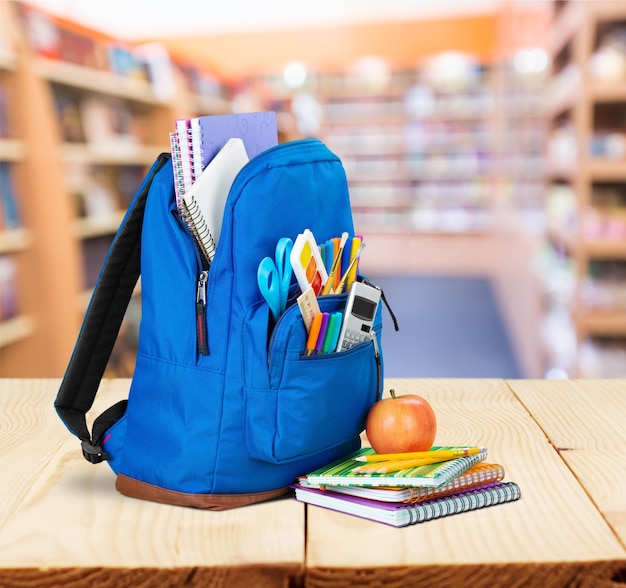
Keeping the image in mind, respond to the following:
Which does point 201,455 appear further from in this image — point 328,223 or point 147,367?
point 328,223

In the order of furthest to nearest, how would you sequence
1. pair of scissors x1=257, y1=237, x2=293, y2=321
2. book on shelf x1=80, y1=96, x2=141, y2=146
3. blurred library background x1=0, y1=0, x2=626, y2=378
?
book on shelf x1=80, y1=96, x2=141, y2=146
blurred library background x1=0, y1=0, x2=626, y2=378
pair of scissors x1=257, y1=237, x2=293, y2=321

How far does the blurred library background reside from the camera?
9.86 feet

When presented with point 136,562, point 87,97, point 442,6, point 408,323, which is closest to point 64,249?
point 87,97

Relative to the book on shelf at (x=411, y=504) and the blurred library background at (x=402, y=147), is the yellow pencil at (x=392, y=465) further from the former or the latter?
the blurred library background at (x=402, y=147)

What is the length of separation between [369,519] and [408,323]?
537 centimetres

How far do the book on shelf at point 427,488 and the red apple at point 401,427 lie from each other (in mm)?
63

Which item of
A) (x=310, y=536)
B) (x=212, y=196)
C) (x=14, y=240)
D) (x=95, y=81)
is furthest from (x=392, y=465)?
(x=95, y=81)

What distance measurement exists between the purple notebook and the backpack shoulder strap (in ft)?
0.22

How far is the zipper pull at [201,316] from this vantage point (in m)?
0.77

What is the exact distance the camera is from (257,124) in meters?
0.88

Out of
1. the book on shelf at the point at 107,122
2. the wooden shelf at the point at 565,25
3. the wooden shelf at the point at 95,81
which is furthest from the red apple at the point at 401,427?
the book on shelf at the point at 107,122

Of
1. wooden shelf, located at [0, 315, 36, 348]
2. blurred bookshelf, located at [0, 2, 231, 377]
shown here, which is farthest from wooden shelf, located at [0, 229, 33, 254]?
wooden shelf, located at [0, 315, 36, 348]

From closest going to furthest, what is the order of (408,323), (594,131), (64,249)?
(64,249) < (594,131) < (408,323)

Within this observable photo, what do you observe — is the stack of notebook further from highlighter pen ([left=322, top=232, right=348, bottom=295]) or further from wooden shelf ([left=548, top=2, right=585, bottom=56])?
wooden shelf ([left=548, top=2, right=585, bottom=56])
